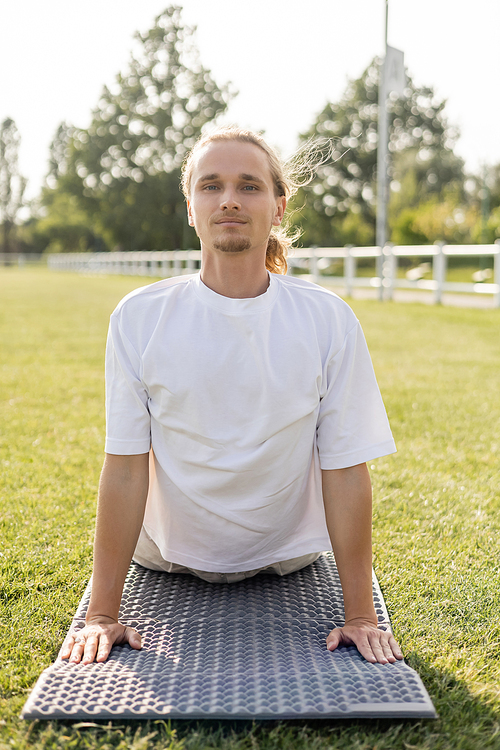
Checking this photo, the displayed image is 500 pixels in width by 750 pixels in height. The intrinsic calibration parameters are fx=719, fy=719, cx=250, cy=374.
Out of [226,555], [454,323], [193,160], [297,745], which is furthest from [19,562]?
[454,323]

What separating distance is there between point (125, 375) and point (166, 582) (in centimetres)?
86

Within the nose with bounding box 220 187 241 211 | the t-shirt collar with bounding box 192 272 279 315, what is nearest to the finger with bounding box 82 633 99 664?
the t-shirt collar with bounding box 192 272 279 315

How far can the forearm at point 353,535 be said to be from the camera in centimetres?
223

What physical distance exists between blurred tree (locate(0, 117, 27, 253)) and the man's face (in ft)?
257

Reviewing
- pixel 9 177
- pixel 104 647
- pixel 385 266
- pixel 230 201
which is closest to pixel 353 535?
pixel 104 647

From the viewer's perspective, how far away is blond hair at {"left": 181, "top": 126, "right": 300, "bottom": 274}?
7.77 ft

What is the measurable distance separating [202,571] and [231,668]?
1.82 feet

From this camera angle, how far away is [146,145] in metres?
Result: 53.1

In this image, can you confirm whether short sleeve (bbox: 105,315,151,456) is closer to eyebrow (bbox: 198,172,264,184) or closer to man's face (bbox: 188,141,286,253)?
man's face (bbox: 188,141,286,253)

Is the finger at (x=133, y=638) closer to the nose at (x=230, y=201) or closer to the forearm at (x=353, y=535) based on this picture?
the forearm at (x=353, y=535)

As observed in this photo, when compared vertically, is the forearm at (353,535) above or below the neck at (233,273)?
below

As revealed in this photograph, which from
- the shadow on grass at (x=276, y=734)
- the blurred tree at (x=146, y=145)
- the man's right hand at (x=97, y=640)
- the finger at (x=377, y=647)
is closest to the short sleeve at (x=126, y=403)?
the man's right hand at (x=97, y=640)

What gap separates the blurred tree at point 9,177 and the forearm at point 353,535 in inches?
3105

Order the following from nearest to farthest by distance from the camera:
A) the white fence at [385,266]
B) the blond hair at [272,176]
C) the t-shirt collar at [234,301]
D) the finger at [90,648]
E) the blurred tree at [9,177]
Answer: the finger at [90,648], the t-shirt collar at [234,301], the blond hair at [272,176], the white fence at [385,266], the blurred tree at [9,177]
